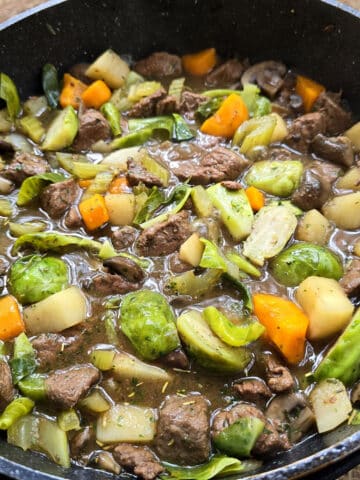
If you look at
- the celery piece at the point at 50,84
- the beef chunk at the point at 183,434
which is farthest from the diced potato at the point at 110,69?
the beef chunk at the point at 183,434

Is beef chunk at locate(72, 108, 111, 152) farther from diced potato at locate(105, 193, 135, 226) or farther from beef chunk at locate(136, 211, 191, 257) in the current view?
beef chunk at locate(136, 211, 191, 257)

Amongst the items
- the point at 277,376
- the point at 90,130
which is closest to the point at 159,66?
the point at 90,130

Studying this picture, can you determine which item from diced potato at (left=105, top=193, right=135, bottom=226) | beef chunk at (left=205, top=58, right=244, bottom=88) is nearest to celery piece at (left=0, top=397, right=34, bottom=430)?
diced potato at (left=105, top=193, right=135, bottom=226)

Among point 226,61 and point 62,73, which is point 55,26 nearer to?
point 62,73

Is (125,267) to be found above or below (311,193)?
below

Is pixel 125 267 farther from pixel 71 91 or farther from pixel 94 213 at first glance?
pixel 71 91
